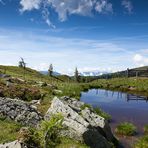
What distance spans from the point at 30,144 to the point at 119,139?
12989 mm

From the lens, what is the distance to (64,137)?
22.1 metres

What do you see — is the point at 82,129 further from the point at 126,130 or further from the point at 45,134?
the point at 126,130

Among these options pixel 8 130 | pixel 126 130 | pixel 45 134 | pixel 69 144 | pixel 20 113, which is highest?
pixel 20 113

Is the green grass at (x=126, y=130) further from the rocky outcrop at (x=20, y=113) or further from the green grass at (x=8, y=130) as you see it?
the green grass at (x=8, y=130)

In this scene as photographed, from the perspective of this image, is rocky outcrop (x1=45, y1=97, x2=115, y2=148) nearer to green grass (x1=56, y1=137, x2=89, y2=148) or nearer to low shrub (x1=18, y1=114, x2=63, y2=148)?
green grass (x1=56, y1=137, x2=89, y2=148)

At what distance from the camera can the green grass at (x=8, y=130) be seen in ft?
67.2

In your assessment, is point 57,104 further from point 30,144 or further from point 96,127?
point 30,144

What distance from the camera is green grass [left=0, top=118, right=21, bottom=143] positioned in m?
20.5

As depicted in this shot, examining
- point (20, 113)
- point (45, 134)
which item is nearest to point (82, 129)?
point (45, 134)

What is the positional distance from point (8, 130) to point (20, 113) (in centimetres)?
353

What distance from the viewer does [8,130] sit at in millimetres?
21953

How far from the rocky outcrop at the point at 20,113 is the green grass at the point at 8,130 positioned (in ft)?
2.47

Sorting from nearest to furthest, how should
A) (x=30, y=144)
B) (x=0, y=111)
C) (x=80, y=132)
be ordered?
1. (x=30, y=144)
2. (x=80, y=132)
3. (x=0, y=111)

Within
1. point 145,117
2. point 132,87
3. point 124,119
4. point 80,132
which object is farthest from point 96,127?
point 132,87
